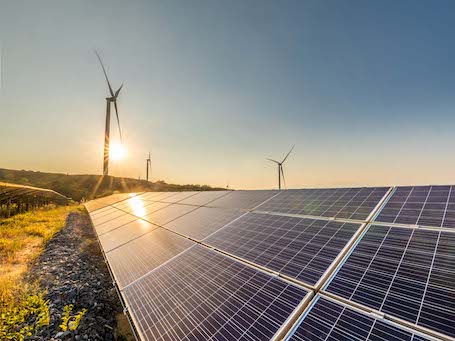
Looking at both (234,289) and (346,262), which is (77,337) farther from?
(346,262)

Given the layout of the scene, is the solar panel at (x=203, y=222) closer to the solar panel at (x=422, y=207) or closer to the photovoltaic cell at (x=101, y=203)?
the solar panel at (x=422, y=207)

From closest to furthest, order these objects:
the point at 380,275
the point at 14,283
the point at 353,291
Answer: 1. the point at 353,291
2. the point at 380,275
3. the point at 14,283

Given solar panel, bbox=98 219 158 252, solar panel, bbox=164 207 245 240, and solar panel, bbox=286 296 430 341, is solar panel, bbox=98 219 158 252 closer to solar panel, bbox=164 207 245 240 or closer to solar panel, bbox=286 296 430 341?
solar panel, bbox=164 207 245 240

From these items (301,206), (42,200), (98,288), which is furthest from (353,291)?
(42,200)

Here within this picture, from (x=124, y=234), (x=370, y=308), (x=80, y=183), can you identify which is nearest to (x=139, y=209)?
(x=124, y=234)

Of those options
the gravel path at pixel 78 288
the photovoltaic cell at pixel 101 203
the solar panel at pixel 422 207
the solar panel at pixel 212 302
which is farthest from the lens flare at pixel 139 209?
the solar panel at pixel 422 207

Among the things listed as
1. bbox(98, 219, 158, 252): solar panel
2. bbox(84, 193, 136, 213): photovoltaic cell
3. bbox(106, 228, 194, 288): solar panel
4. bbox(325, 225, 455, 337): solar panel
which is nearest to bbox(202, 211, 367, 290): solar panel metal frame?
bbox(325, 225, 455, 337): solar panel

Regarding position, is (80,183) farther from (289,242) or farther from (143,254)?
(289,242)
